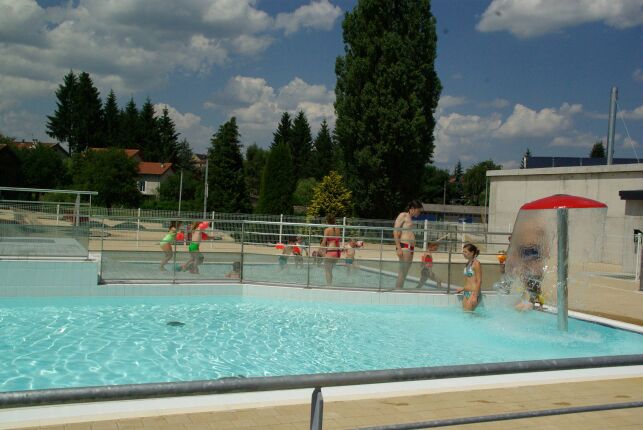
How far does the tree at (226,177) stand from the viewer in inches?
1880

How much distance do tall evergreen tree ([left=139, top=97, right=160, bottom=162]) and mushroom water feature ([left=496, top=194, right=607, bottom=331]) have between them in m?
89.6

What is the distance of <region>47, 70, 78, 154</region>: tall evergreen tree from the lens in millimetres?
92625

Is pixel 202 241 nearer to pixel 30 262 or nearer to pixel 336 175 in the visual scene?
pixel 30 262

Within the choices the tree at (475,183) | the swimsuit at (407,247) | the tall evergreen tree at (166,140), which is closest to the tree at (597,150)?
the tree at (475,183)

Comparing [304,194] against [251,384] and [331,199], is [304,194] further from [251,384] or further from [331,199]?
[251,384]

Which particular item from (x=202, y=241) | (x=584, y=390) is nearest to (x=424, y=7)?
(x=202, y=241)

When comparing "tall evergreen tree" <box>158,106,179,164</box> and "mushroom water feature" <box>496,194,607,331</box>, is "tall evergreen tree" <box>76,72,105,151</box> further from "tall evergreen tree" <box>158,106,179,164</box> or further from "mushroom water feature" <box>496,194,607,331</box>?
"mushroom water feature" <box>496,194,607,331</box>

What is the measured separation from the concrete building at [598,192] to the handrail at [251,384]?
1879 centimetres

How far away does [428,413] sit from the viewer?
16.7 feet

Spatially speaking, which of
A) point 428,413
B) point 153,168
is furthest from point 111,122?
point 428,413

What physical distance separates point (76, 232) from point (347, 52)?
31.4 m

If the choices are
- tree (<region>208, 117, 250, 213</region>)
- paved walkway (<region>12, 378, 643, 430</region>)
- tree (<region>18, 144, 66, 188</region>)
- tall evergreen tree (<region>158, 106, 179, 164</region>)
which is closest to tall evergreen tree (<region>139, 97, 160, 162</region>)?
tall evergreen tree (<region>158, 106, 179, 164</region>)

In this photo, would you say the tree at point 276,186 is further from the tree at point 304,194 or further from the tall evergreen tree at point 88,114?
the tall evergreen tree at point 88,114

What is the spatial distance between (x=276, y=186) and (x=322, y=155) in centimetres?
4779
